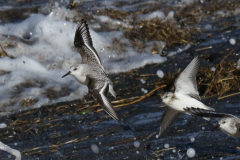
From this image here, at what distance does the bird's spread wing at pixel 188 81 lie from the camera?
4.09m

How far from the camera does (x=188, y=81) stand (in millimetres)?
4141

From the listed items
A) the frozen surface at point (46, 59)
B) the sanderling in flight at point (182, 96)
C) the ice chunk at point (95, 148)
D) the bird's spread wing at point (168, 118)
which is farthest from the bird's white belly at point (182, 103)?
the frozen surface at point (46, 59)

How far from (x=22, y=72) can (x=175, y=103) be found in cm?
369

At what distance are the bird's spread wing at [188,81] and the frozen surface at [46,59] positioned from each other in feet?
7.46

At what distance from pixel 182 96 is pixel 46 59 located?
392 centimetres

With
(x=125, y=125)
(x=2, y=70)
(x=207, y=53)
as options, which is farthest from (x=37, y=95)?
(x=207, y=53)

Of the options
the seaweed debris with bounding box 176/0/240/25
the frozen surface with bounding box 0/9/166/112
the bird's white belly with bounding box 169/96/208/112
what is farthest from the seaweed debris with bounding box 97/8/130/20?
the bird's white belly with bounding box 169/96/208/112

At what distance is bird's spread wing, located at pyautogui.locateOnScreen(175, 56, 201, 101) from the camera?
409 cm

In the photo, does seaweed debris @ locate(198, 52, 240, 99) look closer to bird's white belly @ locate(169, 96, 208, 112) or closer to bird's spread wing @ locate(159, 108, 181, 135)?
bird's spread wing @ locate(159, 108, 181, 135)

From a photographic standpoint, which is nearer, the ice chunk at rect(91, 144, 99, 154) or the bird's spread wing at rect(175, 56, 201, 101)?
the bird's spread wing at rect(175, 56, 201, 101)

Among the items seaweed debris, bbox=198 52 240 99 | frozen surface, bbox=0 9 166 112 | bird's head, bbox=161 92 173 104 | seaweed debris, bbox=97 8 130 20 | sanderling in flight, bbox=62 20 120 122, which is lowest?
frozen surface, bbox=0 9 166 112

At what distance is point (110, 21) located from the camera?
854cm

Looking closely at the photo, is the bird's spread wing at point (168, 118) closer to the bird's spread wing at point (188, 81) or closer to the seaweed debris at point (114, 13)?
the bird's spread wing at point (188, 81)

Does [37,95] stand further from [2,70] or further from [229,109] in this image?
[229,109]
